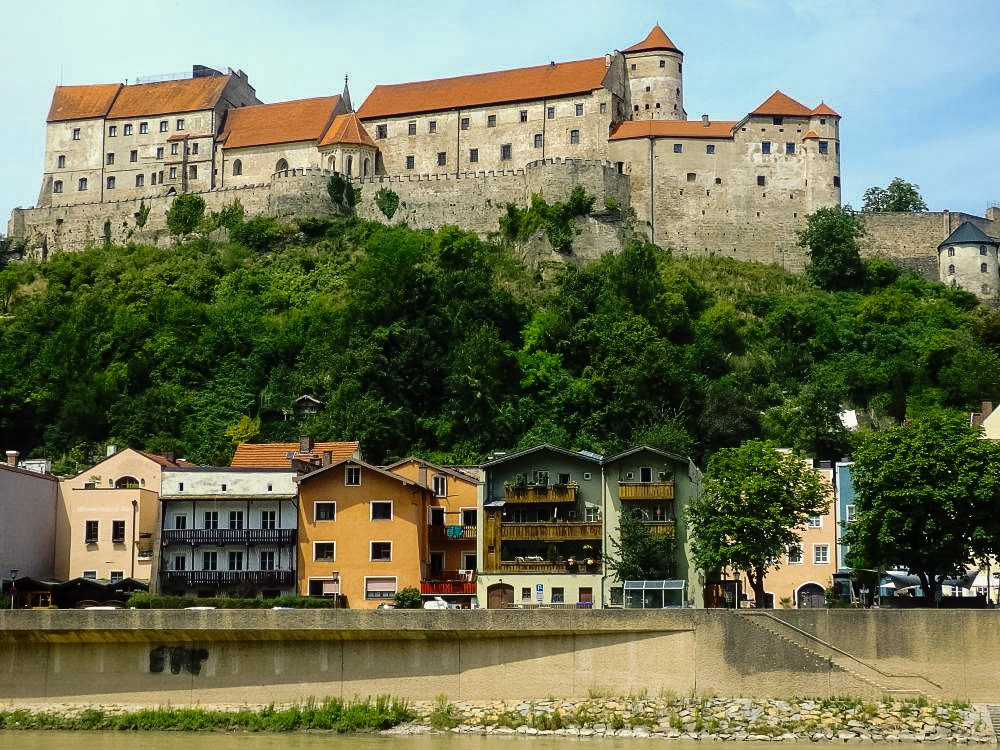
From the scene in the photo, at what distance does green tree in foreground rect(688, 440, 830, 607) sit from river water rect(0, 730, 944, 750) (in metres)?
10.3

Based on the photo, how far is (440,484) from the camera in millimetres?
64625

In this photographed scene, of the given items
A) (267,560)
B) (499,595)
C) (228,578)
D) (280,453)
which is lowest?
(499,595)

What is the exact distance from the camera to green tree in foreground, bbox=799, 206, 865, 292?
339ft

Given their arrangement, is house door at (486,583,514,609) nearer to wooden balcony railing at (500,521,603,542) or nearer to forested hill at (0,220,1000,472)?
wooden balcony railing at (500,521,603,542)

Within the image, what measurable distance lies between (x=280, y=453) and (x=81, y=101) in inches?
2550

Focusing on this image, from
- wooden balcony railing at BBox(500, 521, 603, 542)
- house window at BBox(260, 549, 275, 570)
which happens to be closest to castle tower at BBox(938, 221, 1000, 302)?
wooden balcony railing at BBox(500, 521, 603, 542)

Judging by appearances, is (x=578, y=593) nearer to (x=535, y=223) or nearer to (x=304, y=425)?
(x=304, y=425)

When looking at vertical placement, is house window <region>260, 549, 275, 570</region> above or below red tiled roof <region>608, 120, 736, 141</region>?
below

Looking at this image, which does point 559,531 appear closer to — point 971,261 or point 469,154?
point 971,261

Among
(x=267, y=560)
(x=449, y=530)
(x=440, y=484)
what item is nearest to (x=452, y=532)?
(x=449, y=530)

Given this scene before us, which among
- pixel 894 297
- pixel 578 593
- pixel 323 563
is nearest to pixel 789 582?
pixel 578 593

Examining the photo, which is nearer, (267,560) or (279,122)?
(267,560)

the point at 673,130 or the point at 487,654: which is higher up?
the point at 673,130

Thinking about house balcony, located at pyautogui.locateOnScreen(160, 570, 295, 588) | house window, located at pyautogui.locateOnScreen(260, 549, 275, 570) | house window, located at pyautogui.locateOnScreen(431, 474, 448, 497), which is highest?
house window, located at pyautogui.locateOnScreen(431, 474, 448, 497)
